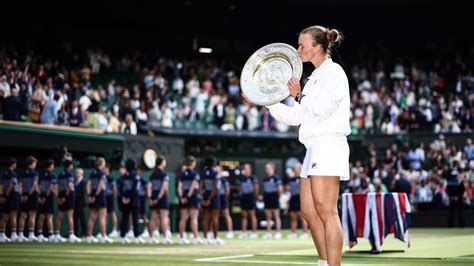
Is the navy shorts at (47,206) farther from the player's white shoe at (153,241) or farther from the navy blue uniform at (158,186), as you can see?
the player's white shoe at (153,241)

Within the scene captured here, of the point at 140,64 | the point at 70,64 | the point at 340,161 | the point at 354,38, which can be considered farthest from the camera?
the point at 354,38

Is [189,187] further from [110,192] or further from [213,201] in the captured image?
[110,192]

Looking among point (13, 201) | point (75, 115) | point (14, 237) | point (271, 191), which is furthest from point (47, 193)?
point (271, 191)

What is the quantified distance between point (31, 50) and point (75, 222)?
36.2ft

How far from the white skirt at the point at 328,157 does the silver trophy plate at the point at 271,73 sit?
58cm

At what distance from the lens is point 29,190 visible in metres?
23.0

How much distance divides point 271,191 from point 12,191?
736 cm

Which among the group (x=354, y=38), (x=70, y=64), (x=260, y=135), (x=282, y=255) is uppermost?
(x=354, y=38)

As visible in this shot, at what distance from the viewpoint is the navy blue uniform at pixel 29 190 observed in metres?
22.9

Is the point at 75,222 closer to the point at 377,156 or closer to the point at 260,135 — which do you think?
the point at 260,135

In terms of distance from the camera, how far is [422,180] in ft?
106

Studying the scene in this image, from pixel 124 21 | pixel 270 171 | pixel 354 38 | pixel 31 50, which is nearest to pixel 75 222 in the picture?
pixel 270 171

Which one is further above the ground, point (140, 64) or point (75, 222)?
point (140, 64)

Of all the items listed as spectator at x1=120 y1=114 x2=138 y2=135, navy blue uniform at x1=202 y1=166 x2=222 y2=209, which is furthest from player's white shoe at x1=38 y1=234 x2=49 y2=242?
spectator at x1=120 y1=114 x2=138 y2=135
